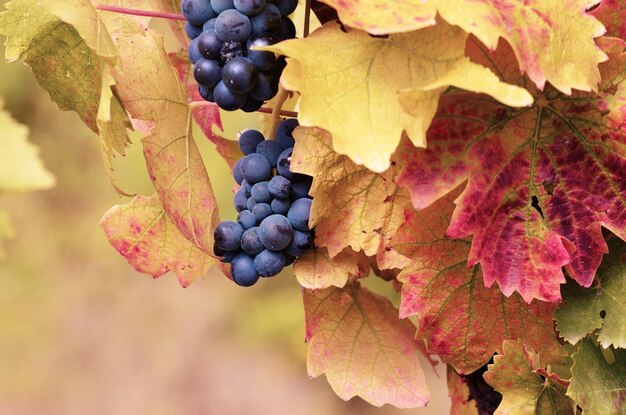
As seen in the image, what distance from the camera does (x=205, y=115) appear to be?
62 cm

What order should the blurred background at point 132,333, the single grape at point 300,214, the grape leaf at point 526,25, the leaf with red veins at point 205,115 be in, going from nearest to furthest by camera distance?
the grape leaf at point 526,25
the single grape at point 300,214
the leaf with red veins at point 205,115
the blurred background at point 132,333

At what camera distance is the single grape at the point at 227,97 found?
47 cm

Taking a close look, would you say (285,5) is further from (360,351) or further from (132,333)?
(132,333)

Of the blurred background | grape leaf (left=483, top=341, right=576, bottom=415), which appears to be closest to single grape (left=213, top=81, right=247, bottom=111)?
grape leaf (left=483, top=341, right=576, bottom=415)

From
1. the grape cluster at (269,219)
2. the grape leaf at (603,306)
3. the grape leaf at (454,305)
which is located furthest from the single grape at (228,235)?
the grape leaf at (603,306)

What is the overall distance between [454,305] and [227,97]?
0.19 metres

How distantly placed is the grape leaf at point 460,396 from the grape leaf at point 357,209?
136mm

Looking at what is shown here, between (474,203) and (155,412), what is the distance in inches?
102

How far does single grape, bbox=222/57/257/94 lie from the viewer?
0.45m

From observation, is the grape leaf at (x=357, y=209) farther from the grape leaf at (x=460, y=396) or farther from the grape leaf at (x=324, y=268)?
the grape leaf at (x=460, y=396)

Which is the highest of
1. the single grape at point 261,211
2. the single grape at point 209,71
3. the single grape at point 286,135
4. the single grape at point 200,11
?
the single grape at point 200,11

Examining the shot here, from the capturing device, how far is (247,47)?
18.6 inches

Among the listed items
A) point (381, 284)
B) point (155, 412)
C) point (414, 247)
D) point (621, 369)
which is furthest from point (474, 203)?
point (155, 412)

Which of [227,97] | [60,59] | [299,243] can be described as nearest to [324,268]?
[299,243]
